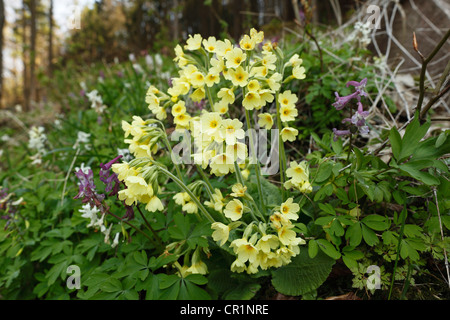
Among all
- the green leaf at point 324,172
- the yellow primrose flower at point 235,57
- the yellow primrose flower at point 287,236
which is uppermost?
the yellow primrose flower at point 235,57

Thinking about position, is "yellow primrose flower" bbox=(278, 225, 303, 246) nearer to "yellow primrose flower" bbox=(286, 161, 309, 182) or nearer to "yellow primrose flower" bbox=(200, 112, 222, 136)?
"yellow primrose flower" bbox=(286, 161, 309, 182)

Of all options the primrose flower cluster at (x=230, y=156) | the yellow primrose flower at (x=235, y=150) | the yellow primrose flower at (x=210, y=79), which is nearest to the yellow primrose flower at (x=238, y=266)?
the primrose flower cluster at (x=230, y=156)

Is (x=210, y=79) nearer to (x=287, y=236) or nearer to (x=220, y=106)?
(x=220, y=106)

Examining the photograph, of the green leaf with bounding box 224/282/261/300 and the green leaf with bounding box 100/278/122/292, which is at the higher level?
the green leaf with bounding box 100/278/122/292

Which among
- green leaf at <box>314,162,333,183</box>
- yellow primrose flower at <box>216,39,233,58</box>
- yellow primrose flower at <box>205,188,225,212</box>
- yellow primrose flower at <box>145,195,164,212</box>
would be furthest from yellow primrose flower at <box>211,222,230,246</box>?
yellow primrose flower at <box>216,39,233,58</box>

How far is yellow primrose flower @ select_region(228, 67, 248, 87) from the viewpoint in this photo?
3.59 feet

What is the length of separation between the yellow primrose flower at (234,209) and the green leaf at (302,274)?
1.13 ft

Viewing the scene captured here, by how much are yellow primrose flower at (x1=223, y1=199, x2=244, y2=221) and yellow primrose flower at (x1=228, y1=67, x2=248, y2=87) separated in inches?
17.8

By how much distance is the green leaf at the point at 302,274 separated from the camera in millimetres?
1156

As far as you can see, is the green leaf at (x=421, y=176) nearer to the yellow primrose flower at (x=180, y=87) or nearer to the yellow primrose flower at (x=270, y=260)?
the yellow primrose flower at (x=270, y=260)

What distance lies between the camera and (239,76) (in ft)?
3.64
